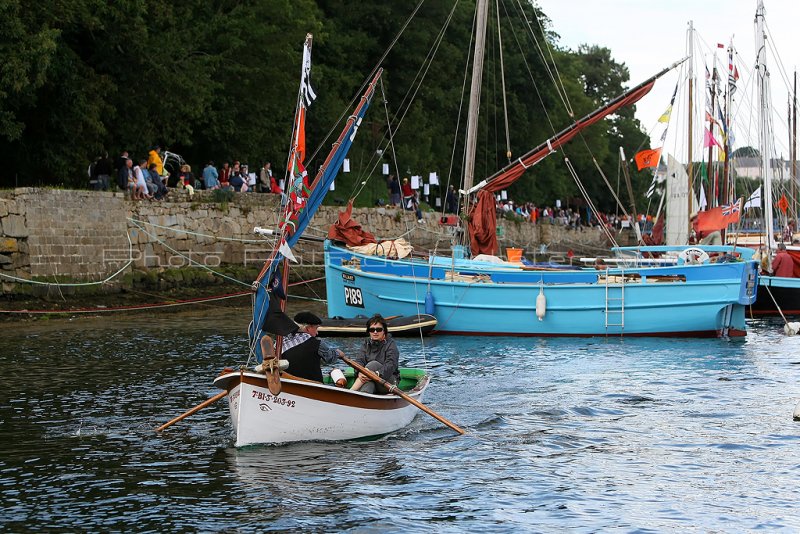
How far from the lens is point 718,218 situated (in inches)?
1447

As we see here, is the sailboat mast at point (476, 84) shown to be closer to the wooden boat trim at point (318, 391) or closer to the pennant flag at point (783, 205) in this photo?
the wooden boat trim at point (318, 391)

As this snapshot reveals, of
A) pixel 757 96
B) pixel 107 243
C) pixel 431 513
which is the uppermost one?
pixel 757 96

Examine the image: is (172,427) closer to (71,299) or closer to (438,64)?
(71,299)

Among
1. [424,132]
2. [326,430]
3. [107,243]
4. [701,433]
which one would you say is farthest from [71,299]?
[424,132]

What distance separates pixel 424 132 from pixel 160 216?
947 inches

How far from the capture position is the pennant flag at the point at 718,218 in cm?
3619

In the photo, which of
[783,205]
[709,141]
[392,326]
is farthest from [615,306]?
[783,205]

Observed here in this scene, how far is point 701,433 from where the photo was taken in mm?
14875

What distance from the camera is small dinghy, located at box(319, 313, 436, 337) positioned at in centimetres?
2577

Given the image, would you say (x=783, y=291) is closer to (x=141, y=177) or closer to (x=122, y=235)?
(x=141, y=177)

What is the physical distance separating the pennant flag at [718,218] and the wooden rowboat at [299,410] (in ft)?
80.3

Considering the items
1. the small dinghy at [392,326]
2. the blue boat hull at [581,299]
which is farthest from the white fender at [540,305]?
the small dinghy at [392,326]

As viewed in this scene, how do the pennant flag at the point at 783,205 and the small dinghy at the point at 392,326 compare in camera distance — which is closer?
the small dinghy at the point at 392,326

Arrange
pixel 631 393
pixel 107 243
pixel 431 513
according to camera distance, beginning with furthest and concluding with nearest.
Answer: pixel 107 243
pixel 631 393
pixel 431 513
